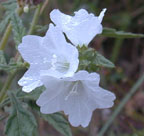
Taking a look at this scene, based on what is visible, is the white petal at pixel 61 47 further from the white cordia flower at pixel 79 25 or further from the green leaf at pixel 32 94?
the green leaf at pixel 32 94

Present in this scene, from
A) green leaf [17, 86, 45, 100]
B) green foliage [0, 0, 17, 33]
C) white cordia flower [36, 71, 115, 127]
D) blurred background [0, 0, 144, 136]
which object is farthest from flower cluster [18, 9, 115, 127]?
blurred background [0, 0, 144, 136]

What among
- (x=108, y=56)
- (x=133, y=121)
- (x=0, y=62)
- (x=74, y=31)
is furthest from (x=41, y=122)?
(x=74, y=31)

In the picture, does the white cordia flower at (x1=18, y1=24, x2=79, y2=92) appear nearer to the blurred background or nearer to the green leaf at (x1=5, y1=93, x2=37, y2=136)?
the green leaf at (x1=5, y1=93, x2=37, y2=136)

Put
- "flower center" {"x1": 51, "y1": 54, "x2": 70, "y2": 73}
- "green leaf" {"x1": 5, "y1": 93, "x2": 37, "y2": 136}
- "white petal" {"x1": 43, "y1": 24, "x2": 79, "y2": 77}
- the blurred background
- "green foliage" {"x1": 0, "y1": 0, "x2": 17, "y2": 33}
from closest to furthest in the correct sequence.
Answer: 1. "white petal" {"x1": 43, "y1": 24, "x2": 79, "y2": 77}
2. "flower center" {"x1": 51, "y1": 54, "x2": 70, "y2": 73}
3. "green leaf" {"x1": 5, "y1": 93, "x2": 37, "y2": 136}
4. "green foliage" {"x1": 0, "y1": 0, "x2": 17, "y2": 33}
5. the blurred background

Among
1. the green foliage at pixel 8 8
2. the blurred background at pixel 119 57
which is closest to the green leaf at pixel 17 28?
the green foliage at pixel 8 8

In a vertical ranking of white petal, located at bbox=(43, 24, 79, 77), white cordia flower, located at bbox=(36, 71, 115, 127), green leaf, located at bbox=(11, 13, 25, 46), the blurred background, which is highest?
white petal, located at bbox=(43, 24, 79, 77)

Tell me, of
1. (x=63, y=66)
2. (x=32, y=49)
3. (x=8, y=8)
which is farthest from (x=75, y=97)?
(x=8, y=8)
